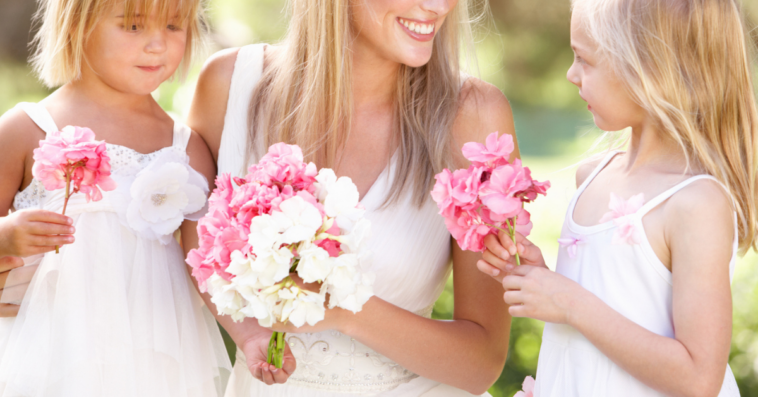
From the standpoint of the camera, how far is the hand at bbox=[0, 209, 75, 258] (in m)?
1.75

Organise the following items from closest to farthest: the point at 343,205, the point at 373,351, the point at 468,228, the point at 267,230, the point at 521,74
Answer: the point at 267,230, the point at 343,205, the point at 468,228, the point at 373,351, the point at 521,74

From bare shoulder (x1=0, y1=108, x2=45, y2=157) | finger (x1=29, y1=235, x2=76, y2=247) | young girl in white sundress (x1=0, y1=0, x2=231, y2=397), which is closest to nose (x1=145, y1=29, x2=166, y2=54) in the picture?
young girl in white sundress (x1=0, y1=0, x2=231, y2=397)

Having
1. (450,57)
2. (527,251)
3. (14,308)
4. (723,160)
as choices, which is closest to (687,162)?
(723,160)

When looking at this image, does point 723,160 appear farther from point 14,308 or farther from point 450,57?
point 14,308

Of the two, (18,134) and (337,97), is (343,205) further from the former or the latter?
(18,134)

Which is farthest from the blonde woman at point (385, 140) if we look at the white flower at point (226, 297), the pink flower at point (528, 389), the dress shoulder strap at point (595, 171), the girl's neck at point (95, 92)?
the white flower at point (226, 297)

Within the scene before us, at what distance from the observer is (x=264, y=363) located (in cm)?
164

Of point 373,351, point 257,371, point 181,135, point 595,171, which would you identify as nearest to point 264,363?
point 257,371

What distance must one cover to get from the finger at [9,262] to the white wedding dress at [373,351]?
2.28ft

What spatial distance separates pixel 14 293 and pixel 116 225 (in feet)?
1.13

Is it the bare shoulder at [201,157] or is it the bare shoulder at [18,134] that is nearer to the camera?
the bare shoulder at [18,134]

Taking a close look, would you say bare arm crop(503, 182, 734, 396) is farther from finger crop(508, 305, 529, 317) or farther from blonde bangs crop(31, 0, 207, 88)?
blonde bangs crop(31, 0, 207, 88)

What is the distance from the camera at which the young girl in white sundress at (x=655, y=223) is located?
1.53 meters

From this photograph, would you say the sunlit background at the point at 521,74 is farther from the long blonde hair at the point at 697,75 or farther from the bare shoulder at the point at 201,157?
the long blonde hair at the point at 697,75
